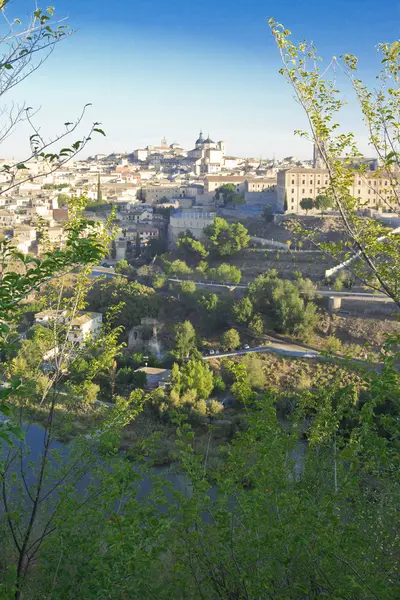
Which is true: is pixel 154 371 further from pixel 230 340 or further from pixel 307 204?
pixel 307 204

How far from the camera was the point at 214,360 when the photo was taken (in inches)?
566

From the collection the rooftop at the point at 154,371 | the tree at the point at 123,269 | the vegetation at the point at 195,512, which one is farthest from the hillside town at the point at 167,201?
the vegetation at the point at 195,512

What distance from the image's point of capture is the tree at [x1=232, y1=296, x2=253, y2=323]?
15922 mm

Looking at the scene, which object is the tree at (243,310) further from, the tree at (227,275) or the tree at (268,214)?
the tree at (268,214)

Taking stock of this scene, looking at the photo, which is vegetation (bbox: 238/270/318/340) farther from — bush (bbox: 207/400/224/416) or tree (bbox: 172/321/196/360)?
bush (bbox: 207/400/224/416)

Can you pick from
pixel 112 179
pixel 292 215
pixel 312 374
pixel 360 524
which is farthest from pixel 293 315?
pixel 112 179

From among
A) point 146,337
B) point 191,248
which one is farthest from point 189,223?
point 146,337

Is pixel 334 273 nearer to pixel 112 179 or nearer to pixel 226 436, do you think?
pixel 226 436

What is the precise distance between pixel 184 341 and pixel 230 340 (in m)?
1.18

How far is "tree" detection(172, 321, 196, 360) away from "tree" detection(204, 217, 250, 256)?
6.82 metres

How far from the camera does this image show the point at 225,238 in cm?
2284

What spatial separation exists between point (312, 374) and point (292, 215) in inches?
509

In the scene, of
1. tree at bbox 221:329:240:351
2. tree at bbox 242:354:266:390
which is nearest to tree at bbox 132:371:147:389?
tree at bbox 242:354:266:390

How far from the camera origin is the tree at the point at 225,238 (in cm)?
2211
